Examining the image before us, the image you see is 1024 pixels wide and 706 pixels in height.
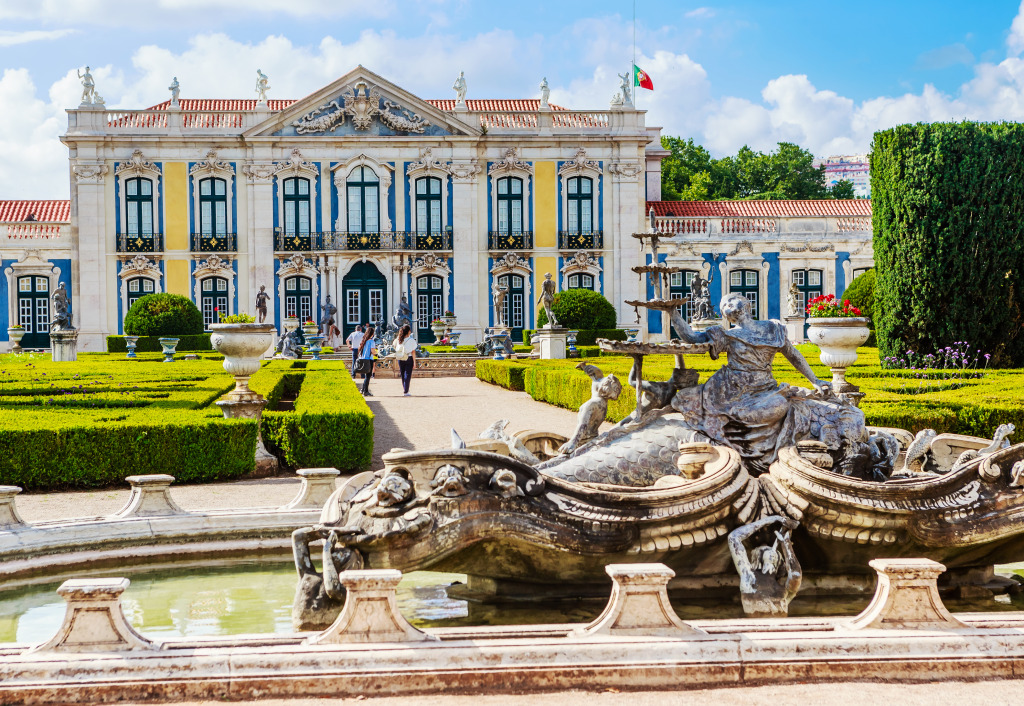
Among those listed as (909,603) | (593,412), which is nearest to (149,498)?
(593,412)

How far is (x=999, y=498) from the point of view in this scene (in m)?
4.57

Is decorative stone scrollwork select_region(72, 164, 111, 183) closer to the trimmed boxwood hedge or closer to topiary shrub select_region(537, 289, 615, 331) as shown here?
the trimmed boxwood hedge

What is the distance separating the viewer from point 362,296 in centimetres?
3309

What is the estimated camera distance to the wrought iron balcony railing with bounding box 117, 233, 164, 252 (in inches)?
1275

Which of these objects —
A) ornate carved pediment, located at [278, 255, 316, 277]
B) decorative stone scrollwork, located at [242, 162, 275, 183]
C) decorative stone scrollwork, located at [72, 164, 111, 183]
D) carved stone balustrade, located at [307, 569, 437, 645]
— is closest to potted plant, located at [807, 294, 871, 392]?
carved stone balustrade, located at [307, 569, 437, 645]

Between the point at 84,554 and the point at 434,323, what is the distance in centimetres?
2507

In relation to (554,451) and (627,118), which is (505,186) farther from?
(554,451)

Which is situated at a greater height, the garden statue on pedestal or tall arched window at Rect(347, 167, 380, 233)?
tall arched window at Rect(347, 167, 380, 233)

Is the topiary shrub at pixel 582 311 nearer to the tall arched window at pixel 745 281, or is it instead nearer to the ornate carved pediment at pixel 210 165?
the tall arched window at pixel 745 281

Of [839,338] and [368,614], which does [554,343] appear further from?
[368,614]

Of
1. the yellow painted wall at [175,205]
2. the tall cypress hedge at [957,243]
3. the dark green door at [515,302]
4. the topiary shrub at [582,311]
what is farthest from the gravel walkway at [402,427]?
the yellow painted wall at [175,205]

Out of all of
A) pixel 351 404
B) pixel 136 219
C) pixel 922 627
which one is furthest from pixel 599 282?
pixel 922 627

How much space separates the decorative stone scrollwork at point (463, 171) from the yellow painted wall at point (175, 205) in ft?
28.2

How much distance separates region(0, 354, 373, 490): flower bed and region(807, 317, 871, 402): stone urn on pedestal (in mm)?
4628
